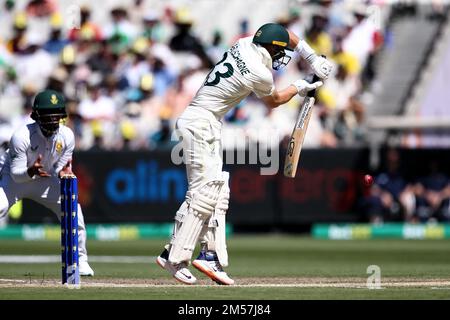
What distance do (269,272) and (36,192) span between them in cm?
241

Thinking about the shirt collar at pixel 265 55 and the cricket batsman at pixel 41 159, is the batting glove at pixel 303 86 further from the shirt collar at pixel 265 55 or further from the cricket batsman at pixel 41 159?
the cricket batsman at pixel 41 159

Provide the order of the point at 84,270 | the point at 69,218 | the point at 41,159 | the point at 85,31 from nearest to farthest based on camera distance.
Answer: the point at 69,218 → the point at 41,159 → the point at 84,270 → the point at 85,31

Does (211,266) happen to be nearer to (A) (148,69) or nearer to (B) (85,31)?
(A) (148,69)

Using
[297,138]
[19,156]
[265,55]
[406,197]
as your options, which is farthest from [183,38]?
[265,55]

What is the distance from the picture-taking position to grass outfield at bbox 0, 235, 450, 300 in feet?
25.4

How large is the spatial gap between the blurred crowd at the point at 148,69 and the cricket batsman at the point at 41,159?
735 cm

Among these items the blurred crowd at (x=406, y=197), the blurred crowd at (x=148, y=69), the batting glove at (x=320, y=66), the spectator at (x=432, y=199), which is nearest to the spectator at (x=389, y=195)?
the blurred crowd at (x=406, y=197)

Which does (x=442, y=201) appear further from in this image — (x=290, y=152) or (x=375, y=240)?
(x=290, y=152)

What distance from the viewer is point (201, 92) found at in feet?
28.2

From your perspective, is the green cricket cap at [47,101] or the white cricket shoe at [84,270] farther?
the white cricket shoe at [84,270]

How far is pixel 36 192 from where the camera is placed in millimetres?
9617

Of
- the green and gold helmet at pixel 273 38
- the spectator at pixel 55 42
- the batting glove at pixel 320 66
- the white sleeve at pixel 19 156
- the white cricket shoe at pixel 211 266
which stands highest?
the spectator at pixel 55 42

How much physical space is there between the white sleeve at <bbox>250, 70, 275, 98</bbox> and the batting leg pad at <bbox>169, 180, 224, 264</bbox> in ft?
2.48

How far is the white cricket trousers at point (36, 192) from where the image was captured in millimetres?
9477
